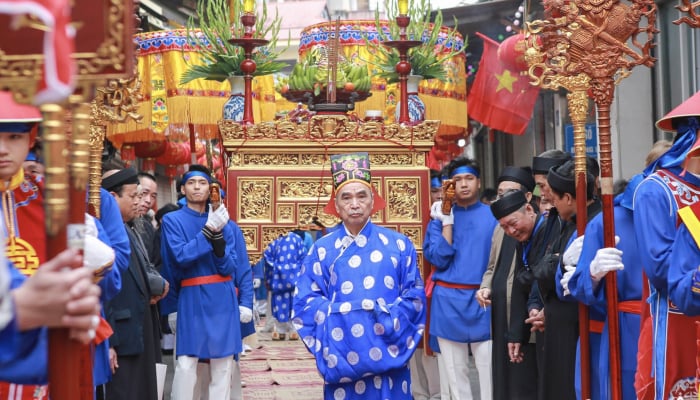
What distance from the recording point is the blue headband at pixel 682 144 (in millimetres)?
4613

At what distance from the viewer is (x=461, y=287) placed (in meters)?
8.37

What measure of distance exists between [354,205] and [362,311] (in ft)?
2.26

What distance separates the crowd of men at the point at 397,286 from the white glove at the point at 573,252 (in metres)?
0.01

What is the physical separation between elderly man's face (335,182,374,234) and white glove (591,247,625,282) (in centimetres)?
170

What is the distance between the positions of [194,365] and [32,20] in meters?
5.84

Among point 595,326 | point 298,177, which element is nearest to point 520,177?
point 298,177

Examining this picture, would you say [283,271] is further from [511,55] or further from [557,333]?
[557,333]

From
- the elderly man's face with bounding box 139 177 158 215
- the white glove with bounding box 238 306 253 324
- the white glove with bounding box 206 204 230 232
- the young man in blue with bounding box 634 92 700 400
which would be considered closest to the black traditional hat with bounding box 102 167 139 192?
the white glove with bounding box 206 204 230 232

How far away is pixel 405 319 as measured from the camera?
6.14 metres

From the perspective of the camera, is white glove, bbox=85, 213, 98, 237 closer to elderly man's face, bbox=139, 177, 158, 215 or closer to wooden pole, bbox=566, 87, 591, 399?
wooden pole, bbox=566, 87, 591, 399

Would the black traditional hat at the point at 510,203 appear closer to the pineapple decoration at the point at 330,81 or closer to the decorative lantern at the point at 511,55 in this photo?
the pineapple decoration at the point at 330,81

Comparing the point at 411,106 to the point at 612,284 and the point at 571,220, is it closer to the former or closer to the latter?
the point at 571,220

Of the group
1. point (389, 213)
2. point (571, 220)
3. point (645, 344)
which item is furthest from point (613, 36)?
point (389, 213)

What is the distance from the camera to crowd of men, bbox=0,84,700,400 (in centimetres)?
393
